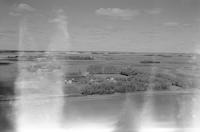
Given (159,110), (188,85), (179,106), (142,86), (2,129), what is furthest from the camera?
(188,85)

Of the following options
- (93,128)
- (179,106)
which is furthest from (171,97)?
(93,128)

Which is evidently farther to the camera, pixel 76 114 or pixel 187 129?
pixel 76 114

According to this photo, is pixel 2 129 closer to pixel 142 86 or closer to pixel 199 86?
pixel 142 86

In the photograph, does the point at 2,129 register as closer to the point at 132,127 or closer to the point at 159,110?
the point at 132,127

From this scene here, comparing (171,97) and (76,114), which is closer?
(76,114)

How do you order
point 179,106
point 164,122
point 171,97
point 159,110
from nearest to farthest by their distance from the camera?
1. point 164,122
2. point 159,110
3. point 179,106
4. point 171,97

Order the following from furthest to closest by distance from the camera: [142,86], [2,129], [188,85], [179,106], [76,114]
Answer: [188,85] < [142,86] < [179,106] < [76,114] < [2,129]

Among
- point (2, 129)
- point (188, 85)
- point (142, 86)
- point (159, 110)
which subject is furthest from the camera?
point (188, 85)

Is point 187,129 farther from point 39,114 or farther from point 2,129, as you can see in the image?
point 2,129

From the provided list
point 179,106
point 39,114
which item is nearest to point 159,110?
point 179,106
